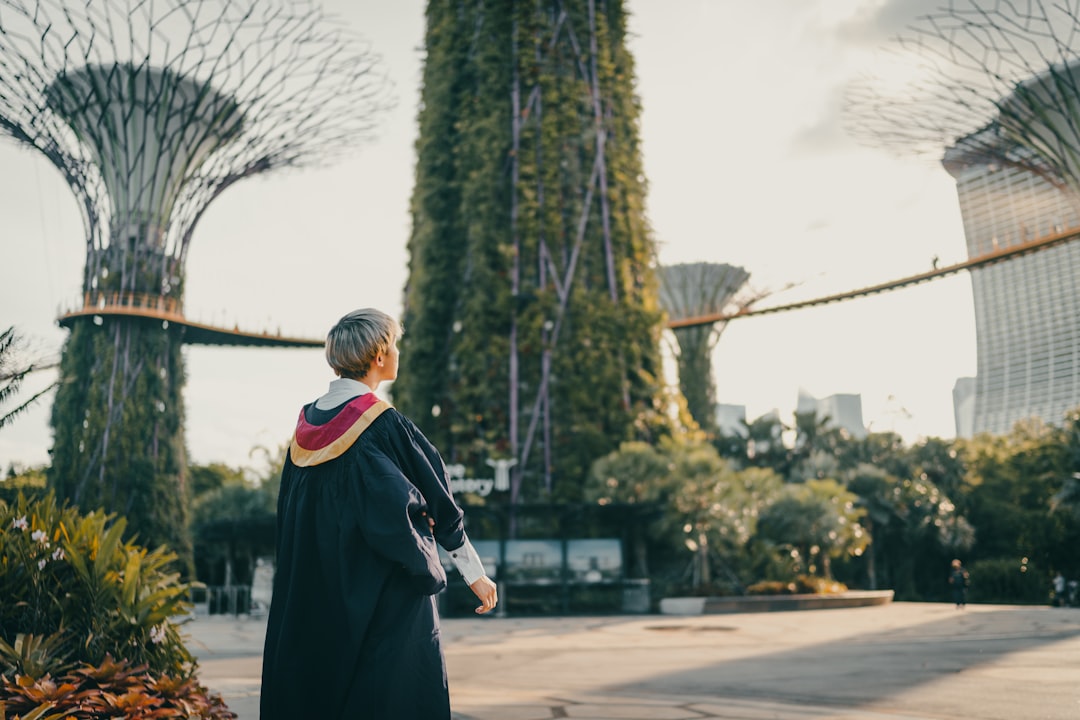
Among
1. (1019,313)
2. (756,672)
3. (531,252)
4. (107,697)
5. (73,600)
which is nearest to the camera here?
(107,697)

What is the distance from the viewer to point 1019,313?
229 ft

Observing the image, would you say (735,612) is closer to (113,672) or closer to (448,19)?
(113,672)

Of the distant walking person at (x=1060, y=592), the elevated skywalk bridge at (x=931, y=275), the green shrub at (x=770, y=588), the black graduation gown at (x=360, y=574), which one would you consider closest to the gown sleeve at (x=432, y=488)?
the black graduation gown at (x=360, y=574)

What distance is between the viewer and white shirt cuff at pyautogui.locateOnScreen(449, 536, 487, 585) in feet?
11.0

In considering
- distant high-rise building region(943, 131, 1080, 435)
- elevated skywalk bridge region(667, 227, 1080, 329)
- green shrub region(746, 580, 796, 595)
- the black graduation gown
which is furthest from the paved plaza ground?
distant high-rise building region(943, 131, 1080, 435)

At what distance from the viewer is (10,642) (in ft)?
19.0

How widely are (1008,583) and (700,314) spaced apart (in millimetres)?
19879

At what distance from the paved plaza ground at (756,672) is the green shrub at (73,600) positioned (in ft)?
1.90

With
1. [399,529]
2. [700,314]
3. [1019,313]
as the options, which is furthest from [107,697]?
[1019,313]

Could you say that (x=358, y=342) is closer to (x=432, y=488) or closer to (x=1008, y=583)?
(x=432, y=488)

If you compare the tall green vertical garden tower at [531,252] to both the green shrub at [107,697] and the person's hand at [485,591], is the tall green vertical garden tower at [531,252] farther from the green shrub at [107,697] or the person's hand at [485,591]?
the person's hand at [485,591]

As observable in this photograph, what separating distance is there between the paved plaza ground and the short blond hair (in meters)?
3.54

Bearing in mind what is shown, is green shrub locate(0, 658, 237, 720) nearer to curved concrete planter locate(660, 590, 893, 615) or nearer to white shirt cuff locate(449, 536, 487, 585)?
white shirt cuff locate(449, 536, 487, 585)

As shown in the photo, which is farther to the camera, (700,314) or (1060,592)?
(700,314)
